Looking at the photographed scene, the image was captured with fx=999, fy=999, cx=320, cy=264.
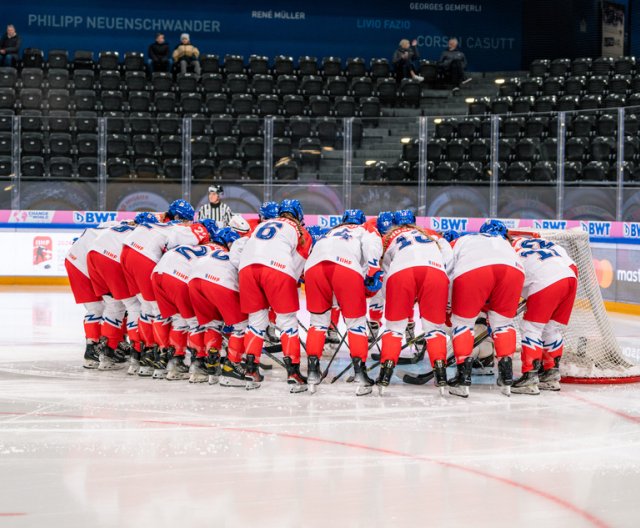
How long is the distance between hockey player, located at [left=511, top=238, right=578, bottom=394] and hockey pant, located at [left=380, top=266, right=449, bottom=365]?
676 mm

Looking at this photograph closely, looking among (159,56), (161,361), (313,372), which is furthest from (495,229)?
(159,56)

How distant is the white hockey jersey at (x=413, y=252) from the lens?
6922 mm

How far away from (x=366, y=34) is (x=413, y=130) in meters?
6.64

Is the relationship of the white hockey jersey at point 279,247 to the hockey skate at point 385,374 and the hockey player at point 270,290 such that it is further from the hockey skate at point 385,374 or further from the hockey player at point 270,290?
the hockey skate at point 385,374

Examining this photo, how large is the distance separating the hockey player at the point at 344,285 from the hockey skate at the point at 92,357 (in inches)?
81.6

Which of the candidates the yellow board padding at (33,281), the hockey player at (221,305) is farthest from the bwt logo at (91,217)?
the hockey player at (221,305)

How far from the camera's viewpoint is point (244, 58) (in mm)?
19750

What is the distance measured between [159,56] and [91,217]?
186 inches

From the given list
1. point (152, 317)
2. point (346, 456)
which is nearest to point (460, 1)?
point (152, 317)

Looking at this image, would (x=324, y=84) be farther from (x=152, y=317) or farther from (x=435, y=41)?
(x=152, y=317)

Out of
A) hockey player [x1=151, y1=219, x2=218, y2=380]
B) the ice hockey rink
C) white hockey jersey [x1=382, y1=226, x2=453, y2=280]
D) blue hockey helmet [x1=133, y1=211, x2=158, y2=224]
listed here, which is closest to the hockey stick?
the ice hockey rink

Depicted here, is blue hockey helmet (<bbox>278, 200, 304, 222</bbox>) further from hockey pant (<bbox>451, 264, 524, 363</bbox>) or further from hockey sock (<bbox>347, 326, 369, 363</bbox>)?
hockey pant (<bbox>451, 264, 524, 363</bbox>)

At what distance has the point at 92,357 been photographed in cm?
826

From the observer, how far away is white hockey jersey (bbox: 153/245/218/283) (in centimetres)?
754
